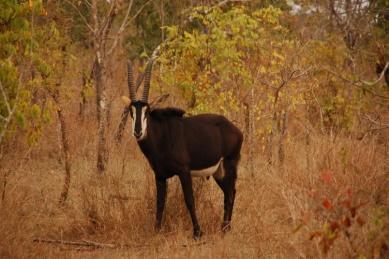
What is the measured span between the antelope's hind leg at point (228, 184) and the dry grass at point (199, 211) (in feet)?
0.75

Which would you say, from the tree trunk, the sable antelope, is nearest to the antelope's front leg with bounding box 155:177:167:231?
→ the sable antelope

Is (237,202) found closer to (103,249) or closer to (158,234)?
(158,234)

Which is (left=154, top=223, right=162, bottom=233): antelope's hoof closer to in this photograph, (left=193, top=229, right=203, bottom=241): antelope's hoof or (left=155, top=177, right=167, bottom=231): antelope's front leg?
(left=155, top=177, right=167, bottom=231): antelope's front leg

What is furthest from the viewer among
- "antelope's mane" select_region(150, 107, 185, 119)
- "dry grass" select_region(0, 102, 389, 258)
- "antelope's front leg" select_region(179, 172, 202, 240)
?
"antelope's mane" select_region(150, 107, 185, 119)

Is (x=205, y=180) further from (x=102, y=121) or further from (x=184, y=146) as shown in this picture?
(x=102, y=121)

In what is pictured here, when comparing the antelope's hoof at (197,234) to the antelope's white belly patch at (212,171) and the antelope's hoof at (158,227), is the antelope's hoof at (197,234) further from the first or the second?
the antelope's white belly patch at (212,171)

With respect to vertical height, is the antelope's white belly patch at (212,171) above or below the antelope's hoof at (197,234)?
above

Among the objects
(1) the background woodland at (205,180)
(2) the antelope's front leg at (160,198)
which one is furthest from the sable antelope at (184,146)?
(1) the background woodland at (205,180)

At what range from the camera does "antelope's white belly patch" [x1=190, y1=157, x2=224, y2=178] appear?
9.34m

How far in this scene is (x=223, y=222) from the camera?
9516 millimetres

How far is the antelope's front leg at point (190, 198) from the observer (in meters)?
8.99

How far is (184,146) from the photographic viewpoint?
363 inches

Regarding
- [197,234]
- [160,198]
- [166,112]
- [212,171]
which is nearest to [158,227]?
[160,198]

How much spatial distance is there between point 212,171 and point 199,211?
0.68 metres
